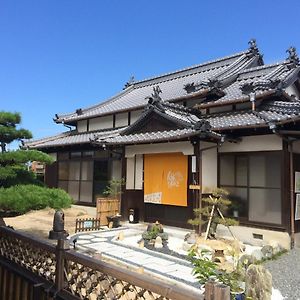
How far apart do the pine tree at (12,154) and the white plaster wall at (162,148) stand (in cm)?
623

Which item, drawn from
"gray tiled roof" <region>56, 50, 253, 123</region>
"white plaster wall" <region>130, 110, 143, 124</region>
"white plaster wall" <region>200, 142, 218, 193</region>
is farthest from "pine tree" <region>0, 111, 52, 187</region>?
"white plaster wall" <region>130, 110, 143, 124</region>

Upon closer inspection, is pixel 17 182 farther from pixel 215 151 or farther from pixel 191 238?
pixel 215 151

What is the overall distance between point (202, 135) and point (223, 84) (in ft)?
17.1

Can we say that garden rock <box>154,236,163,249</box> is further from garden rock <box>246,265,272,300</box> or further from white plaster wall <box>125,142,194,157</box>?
garden rock <box>246,265,272,300</box>

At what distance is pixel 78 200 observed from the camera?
17.6m

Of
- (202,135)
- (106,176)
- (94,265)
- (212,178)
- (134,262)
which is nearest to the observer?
(94,265)

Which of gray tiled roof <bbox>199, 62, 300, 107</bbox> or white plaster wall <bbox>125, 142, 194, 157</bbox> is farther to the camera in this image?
white plaster wall <bbox>125, 142, 194, 157</bbox>

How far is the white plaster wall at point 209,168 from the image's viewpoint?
463 inches

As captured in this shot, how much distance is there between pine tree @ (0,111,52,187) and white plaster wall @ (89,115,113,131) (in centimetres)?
1176

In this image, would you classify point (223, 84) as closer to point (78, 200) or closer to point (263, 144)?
point (263, 144)

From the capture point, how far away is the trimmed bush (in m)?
6.00

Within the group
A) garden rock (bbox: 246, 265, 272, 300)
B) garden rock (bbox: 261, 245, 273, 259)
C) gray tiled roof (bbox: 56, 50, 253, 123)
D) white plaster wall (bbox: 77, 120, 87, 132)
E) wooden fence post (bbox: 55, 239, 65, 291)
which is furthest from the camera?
white plaster wall (bbox: 77, 120, 87, 132)

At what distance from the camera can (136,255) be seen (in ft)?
29.2

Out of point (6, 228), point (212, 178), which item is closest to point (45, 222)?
point (212, 178)
